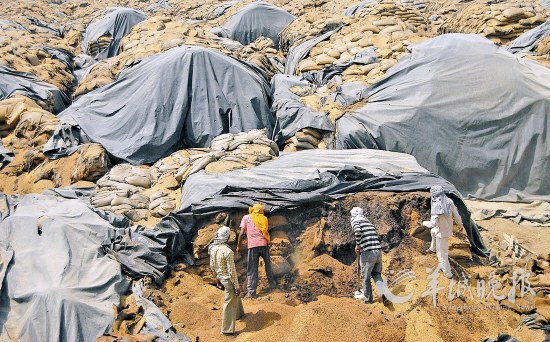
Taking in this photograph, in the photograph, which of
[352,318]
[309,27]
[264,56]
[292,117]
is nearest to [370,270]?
[352,318]

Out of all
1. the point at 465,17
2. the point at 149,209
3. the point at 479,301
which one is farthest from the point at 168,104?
the point at 465,17

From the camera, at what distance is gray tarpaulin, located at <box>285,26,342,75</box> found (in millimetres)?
10836

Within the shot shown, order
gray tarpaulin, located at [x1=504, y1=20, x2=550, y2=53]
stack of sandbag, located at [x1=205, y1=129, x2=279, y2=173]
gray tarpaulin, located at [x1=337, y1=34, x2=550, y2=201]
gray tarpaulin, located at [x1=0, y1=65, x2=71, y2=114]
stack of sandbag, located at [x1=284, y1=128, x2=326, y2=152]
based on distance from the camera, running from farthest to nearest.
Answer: gray tarpaulin, located at [x1=0, y1=65, x2=71, y2=114] → gray tarpaulin, located at [x1=504, y1=20, x2=550, y2=53] → stack of sandbag, located at [x1=284, y1=128, x2=326, y2=152] → gray tarpaulin, located at [x1=337, y1=34, x2=550, y2=201] → stack of sandbag, located at [x1=205, y1=129, x2=279, y2=173]

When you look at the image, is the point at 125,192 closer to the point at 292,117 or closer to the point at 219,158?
the point at 219,158

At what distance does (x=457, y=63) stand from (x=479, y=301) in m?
4.25

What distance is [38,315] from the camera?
3.89 meters

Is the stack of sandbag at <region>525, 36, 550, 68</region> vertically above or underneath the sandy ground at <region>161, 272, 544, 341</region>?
above

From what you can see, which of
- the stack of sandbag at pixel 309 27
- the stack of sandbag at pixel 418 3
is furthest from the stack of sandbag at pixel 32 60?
the stack of sandbag at pixel 418 3

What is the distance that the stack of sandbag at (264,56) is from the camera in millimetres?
10891

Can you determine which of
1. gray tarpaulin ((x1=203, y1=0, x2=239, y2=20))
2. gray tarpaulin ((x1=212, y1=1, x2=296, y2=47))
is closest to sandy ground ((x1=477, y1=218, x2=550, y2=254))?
gray tarpaulin ((x1=212, y1=1, x2=296, y2=47))

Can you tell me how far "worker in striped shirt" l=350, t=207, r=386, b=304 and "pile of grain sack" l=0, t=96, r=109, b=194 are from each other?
4.62 meters

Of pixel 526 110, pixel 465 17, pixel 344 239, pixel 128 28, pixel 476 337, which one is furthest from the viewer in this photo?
pixel 128 28

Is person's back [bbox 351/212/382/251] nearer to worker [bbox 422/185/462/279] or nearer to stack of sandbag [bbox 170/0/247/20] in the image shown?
worker [bbox 422/185/462/279]

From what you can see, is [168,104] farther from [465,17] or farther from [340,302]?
[465,17]
